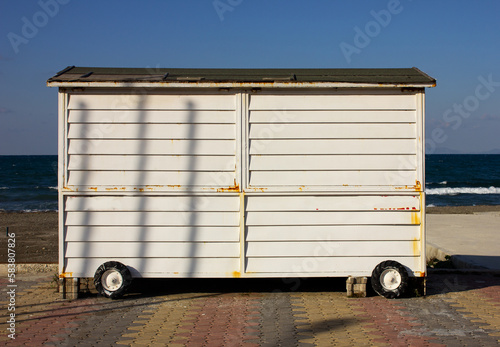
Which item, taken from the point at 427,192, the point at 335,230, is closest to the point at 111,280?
the point at 335,230

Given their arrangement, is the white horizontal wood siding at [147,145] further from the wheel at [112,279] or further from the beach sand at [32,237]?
the beach sand at [32,237]

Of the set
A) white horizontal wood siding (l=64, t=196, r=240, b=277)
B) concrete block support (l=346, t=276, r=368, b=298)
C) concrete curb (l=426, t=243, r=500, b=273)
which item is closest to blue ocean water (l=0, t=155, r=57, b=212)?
concrete curb (l=426, t=243, r=500, b=273)

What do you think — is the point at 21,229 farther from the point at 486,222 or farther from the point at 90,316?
the point at 486,222

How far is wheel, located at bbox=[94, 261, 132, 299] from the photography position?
749 centimetres

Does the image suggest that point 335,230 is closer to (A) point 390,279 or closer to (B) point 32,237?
(A) point 390,279

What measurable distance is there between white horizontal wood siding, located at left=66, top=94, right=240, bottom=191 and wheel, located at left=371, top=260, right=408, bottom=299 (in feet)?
8.11

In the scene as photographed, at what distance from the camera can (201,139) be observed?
7.59 metres

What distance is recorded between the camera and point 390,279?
24.8ft

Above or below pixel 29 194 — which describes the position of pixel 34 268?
below

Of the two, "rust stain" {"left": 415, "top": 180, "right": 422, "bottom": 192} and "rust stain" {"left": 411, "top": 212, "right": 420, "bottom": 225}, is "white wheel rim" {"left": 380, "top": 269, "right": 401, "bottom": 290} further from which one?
"rust stain" {"left": 415, "top": 180, "right": 422, "bottom": 192}

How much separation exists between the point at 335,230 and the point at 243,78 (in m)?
2.60

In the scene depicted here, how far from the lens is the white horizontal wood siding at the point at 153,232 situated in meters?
7.58

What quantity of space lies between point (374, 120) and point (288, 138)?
130 cm

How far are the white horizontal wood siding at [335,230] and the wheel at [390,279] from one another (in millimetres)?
122
